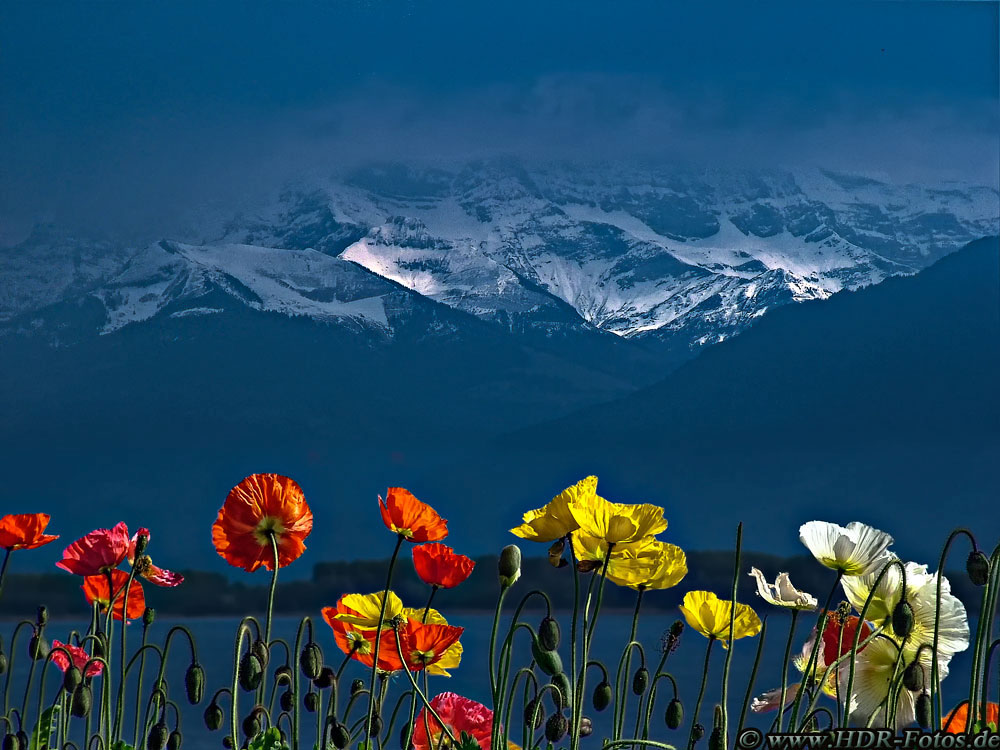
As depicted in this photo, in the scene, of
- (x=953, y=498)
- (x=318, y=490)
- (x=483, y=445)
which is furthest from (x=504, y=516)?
(x=953, y=498)

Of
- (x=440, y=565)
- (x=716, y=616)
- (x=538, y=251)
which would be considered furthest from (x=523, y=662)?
(x=440, y=565)

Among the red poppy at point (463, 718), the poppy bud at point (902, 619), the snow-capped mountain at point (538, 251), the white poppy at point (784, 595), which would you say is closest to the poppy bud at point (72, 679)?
the red poppy at point (463, 718)

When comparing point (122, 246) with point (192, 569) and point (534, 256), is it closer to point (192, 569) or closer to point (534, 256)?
point (192, 569)

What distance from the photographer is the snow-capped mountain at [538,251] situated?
3371 millimetres

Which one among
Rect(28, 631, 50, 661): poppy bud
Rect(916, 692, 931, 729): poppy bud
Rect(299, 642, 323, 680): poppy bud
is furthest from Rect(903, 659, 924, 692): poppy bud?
Rect(28, 631, 50, 661): poppy bud

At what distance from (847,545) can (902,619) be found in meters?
0.10

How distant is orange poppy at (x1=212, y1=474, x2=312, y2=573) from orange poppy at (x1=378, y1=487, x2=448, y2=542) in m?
0.09

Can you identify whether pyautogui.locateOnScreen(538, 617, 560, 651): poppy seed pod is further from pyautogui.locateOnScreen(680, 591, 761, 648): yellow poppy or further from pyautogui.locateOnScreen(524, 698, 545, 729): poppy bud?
pyautogui.locateOnScreen(680, 591, 761, 648): yellow poppy

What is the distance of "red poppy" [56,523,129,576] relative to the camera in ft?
4.13

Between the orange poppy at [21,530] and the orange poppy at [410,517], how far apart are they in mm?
507

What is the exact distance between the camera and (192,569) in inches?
127

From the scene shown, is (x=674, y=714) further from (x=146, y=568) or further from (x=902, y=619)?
(x=146, y=568)

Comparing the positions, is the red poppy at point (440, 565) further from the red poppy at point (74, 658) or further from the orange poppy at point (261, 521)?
the red poppy at point (74, 658)

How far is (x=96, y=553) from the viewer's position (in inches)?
49.9
